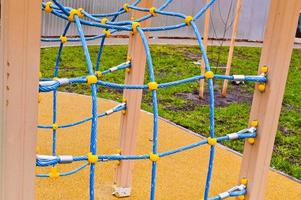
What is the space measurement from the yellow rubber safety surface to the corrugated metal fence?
391cm

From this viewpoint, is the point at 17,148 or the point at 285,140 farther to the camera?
the point at 285,140

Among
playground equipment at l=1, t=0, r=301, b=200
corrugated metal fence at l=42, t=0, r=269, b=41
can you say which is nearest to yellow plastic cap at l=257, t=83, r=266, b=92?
playground equipment at l=1, t=0, r=301, b=200

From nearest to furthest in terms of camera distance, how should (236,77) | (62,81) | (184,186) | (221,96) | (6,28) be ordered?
(6,28)
(62,81)
(236,77)
(184,186)
(221,96)

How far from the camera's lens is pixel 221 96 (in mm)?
5391

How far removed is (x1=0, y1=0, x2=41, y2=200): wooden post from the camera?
1.16 m

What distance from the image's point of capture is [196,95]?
534 centimetres

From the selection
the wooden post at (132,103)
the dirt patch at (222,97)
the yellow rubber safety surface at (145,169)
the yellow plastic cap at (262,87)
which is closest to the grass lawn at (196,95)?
the dirt patch at (222,97)

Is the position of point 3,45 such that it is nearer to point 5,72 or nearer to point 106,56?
point 5,72

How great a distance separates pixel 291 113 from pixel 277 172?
182 centimetres

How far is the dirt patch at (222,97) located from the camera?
16.7 ft

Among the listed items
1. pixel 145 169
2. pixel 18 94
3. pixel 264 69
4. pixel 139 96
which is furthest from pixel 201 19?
pixel 18 94

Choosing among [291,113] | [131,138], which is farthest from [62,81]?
[291,113]

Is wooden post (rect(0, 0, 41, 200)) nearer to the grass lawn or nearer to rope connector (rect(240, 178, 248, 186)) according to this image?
rope connector (rect(240, 178, 248, 186))

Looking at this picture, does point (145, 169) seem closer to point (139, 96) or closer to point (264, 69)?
point (139, 96)
